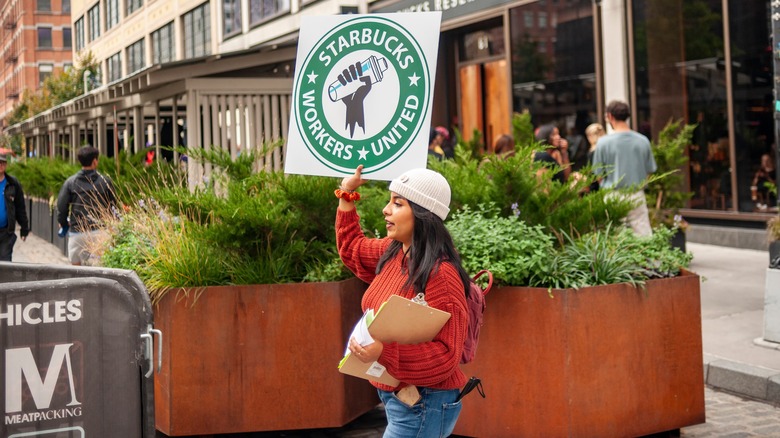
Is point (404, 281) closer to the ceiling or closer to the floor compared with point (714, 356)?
closer to the ceiling

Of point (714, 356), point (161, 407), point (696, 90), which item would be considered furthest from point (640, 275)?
point (696, 90)

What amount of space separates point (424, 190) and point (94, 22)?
54.6m

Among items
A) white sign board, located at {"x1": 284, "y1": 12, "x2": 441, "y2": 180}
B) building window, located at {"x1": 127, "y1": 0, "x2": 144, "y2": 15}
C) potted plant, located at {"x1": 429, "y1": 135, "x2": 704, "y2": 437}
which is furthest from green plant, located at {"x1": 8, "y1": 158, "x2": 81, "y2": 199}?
building window, located at {"x1": 127, "y1": 0, "x2": 144, "y2": 15}

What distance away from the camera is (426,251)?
3.49 m

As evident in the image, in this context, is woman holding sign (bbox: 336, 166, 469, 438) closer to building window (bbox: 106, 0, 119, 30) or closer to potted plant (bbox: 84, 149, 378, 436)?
potted plant (bbox: 84, 149, 378, 436)

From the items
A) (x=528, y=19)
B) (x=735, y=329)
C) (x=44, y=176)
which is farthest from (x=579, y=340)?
(x=44, y=176)

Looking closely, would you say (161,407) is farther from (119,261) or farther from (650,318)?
(650,318)

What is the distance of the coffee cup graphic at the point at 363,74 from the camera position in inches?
182

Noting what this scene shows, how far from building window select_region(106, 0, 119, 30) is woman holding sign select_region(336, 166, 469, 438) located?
47.6m

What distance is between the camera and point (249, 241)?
603 centimetres

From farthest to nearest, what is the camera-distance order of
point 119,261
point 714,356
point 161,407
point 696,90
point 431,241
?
point 696,90 → point 714,356 → point 119,261 → point 161,407 → point 431,241

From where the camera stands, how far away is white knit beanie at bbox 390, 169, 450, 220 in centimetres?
355

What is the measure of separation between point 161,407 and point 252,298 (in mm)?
899

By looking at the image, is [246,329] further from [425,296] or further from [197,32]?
[197,32]
